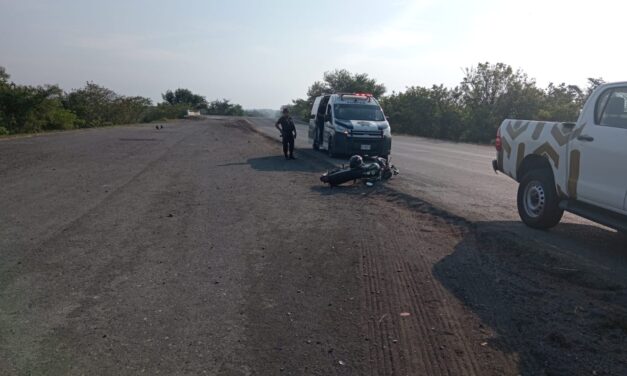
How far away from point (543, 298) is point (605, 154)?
8.19ft

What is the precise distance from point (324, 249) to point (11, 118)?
31786 millimetres

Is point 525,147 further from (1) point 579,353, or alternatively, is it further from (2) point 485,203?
(1) point 579,353

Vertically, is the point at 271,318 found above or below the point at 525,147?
below

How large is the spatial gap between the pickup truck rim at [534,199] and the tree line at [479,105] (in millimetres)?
29026

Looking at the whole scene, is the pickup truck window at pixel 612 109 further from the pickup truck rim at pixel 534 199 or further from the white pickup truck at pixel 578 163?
the pickup truck rim at pixel 534 199

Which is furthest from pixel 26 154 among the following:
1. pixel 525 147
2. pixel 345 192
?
pixel 525 147

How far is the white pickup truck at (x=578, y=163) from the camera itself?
6.96 metres

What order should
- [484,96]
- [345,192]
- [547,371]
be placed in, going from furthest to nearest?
[484,96], [345,192], [547,371]

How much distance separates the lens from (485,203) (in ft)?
35.9

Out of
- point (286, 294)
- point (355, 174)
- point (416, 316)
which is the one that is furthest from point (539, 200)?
point (355, 174)

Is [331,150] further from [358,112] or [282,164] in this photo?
[282,164]

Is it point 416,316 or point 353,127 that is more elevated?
point 353,127

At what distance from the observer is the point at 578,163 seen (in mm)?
7574

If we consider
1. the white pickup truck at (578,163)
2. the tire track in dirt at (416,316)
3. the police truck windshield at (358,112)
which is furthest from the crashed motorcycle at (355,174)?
the police truck windshield at (358,112)
